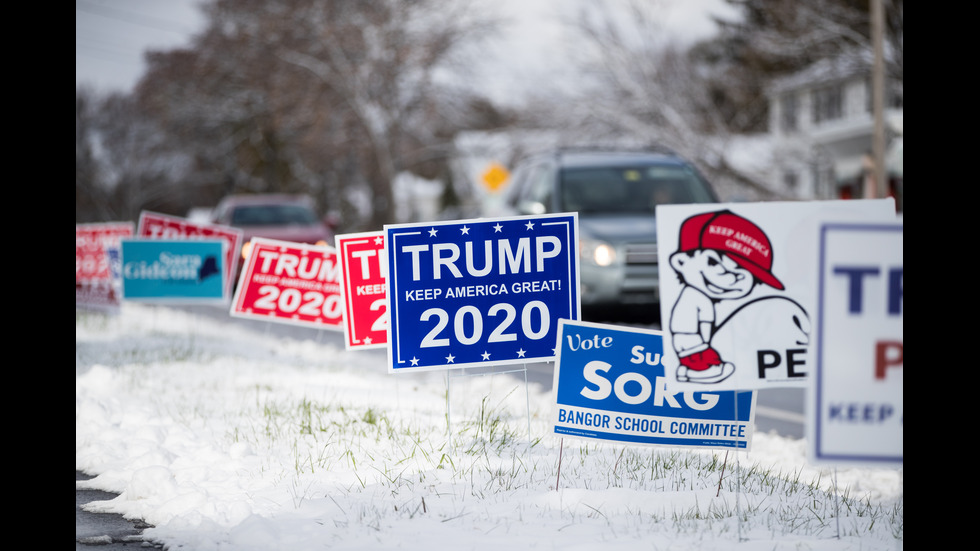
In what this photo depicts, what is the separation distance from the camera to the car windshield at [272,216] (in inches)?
704

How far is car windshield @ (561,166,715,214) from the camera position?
1057cm

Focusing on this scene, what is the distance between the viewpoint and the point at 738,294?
4.33 m

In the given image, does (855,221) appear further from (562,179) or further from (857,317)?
(562,179)

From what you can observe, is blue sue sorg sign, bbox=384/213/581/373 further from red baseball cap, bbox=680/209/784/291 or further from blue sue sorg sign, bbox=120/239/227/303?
blue sue sorg sign, bbox=120/239/227/303

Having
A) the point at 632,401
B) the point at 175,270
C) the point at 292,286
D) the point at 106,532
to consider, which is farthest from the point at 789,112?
the point at 106,532

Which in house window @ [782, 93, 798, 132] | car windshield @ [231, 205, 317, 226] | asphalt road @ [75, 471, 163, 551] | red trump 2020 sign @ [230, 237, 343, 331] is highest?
house window @ [782, 93, 798, 132]

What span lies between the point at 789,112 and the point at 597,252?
33566 millimetres

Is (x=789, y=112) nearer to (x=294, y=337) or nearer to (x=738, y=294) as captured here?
(x=294, y=337)

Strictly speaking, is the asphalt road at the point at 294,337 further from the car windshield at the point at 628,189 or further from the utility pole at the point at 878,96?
the utility pole at the point at 878,96

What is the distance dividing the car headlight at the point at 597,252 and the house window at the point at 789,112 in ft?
94.5

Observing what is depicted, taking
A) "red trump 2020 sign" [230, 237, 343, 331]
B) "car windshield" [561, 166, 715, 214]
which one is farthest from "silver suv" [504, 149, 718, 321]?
"red trump 2020 sign" [230, 237, 343, 331]

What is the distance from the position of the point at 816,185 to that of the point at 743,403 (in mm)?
39146

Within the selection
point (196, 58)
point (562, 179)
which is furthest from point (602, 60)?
point (196, 58)

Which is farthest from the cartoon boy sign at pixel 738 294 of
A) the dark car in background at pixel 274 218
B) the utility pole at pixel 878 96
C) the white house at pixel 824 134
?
the white house at pixel 824 134
